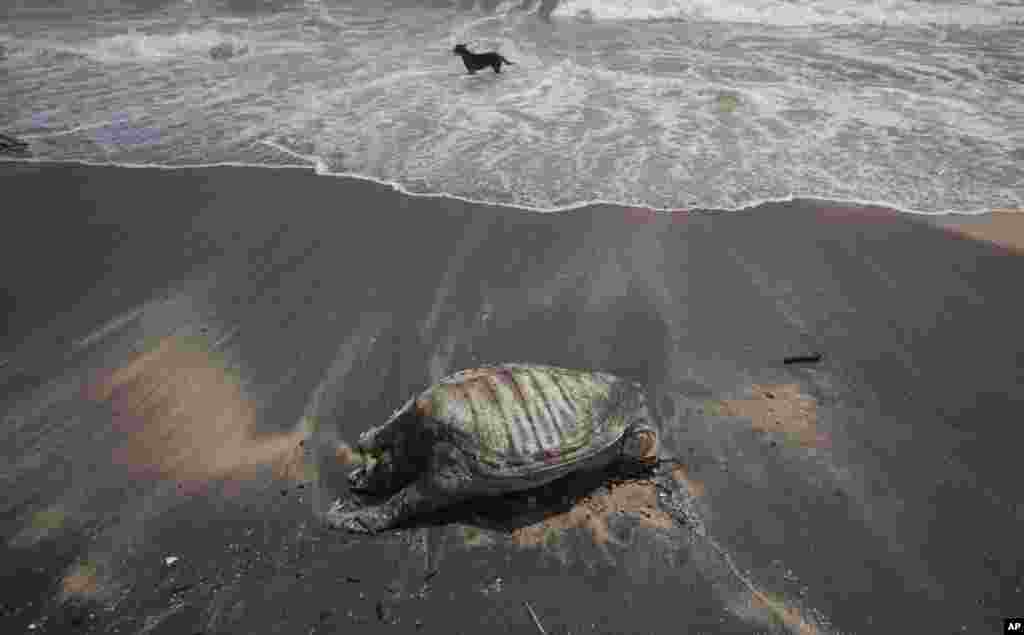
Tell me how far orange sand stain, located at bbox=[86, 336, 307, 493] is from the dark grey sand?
0.07 feet

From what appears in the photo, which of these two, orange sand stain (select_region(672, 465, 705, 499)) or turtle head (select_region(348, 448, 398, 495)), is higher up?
turtle head (select_region(348, 448, 398, 495))

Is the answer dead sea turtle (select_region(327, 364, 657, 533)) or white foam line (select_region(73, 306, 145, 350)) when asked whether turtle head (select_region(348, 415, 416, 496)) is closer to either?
dead sea turtle (select_region(327, 364, 657, 533))

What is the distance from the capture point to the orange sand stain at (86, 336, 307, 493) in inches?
153

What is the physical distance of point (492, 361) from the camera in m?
4.73

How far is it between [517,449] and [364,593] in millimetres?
1138

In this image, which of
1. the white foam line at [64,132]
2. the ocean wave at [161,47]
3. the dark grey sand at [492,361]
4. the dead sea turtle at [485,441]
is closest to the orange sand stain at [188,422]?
the dark grey sand at [492,361]

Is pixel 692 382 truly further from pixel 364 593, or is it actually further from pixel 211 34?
pixel 211 34

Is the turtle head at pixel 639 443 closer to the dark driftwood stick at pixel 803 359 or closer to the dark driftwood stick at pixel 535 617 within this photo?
the dark driftwood stick at pixel 535 617

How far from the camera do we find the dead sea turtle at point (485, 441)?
3.30 m

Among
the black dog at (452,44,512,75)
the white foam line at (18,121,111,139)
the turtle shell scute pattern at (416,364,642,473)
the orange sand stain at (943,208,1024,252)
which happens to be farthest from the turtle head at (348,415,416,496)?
the black dog at (452,44,512,75)

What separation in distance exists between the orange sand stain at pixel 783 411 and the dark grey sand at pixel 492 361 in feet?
0.09

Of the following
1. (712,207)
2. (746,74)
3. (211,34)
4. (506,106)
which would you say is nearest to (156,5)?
(211,34)

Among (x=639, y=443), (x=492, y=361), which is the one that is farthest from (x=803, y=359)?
(x=492, y=361)

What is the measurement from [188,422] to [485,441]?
2457mm
